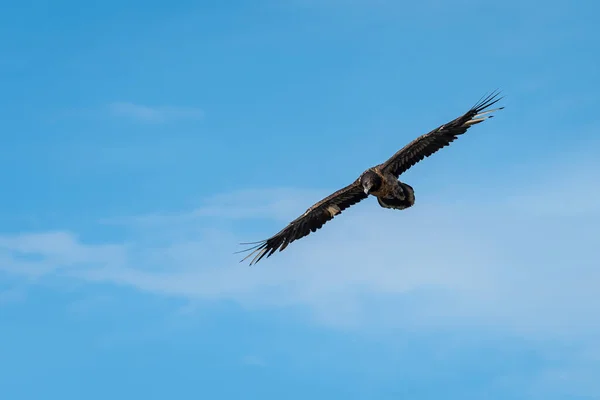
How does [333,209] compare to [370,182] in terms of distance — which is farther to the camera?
[333,209]

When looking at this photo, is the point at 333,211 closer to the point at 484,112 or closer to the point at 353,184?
the point at 353,184

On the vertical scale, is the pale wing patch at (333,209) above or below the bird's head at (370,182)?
above

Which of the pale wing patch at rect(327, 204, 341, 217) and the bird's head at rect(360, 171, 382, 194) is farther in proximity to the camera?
the pale wing patch at rect(327, 204, 341, 217)

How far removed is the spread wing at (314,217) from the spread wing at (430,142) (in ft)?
4.51

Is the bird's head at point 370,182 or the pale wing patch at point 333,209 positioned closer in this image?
the bird's head at point 370,182

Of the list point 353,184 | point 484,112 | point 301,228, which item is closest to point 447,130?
point 484,112

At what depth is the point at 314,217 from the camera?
32.1 metres

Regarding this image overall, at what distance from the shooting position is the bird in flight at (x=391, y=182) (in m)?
29.6

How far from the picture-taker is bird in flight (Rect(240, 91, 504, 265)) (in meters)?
29.6

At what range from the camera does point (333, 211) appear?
31969mm

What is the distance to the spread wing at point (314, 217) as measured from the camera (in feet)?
104

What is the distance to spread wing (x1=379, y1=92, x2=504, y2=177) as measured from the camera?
1159 inches

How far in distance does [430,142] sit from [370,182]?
206 centimetres

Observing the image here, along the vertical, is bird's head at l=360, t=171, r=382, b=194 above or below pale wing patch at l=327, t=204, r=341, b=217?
below
